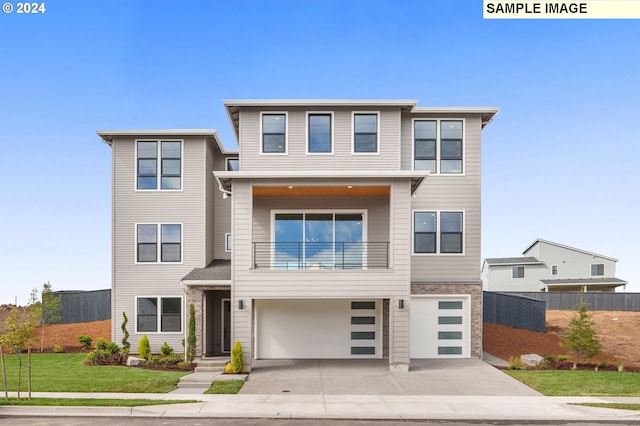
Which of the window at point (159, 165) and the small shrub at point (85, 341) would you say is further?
the window at point (159, 165)

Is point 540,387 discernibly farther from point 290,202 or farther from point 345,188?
point 290,202

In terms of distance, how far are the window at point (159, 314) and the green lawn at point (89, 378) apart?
8.72 feet

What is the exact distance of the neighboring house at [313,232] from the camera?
578 inches

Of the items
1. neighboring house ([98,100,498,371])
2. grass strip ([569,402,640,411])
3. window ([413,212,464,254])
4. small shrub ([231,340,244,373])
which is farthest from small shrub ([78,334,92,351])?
grass strip ([569,402,640,411])

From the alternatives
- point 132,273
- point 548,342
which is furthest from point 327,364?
point 548,342

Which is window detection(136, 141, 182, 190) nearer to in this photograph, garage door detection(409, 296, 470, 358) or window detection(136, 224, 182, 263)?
window detection(136, 224, 182, 263)

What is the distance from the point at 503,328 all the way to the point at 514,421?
12733mm

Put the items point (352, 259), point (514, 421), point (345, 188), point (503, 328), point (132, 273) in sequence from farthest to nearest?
point (503, 328), point (132, 273), point (352, 259), point (345, 188), point (514, 421)

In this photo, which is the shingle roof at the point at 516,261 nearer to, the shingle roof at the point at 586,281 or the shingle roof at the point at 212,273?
the shingle roof at the point at 586,281

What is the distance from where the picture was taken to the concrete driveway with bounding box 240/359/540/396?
40.3 feet

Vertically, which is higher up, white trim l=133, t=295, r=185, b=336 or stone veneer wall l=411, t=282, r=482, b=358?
stone veneer wall l=411, t=282, r=482, b=358

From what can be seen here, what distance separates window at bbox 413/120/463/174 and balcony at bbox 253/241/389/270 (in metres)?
3.57

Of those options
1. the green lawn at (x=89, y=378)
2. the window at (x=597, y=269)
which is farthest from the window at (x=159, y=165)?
the window at (x=597, y=269)

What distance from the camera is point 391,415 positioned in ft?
33.5
